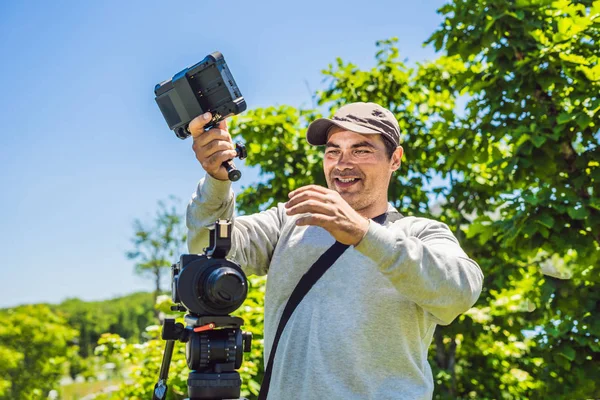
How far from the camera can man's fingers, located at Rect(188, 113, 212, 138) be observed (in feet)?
6.67

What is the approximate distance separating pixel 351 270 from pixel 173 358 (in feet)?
11.3

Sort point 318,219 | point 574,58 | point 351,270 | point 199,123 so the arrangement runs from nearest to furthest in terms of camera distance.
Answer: point 318,219
point 199,123
point 351,270
point 574,58

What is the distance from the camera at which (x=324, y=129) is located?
8.29 ft

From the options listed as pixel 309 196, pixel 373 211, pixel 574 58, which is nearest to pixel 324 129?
pixel 373 211

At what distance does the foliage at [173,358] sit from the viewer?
4.92 meters

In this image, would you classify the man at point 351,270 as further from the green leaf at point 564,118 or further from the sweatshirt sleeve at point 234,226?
the green leaf at point 564,118

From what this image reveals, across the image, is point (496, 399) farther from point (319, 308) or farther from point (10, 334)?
point (10, 334)

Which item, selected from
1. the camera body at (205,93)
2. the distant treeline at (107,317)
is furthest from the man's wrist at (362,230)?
the distant treeline at (107,317)

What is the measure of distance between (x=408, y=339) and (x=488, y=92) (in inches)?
151

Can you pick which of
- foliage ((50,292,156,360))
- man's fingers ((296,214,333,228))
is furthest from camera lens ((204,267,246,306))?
foliage ((50,292,156,360))

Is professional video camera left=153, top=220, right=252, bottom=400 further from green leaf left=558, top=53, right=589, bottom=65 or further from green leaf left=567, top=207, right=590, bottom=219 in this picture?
green leaf left=558, top=53, right=589, bottom=65

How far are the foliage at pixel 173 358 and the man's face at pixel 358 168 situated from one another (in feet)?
9.35

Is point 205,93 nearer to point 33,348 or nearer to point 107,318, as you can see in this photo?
point 33,348

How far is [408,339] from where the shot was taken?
210 centimetres
